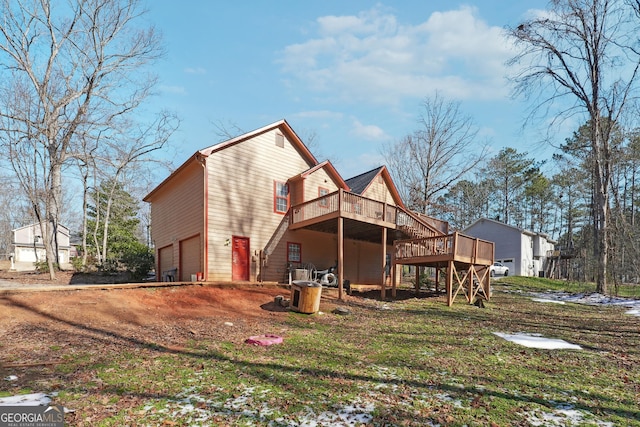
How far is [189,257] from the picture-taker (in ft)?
51.2

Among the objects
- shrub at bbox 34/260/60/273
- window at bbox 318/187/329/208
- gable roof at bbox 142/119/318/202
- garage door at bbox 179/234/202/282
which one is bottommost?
shrub at bbox 34/260/60/273

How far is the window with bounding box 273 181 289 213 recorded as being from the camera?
16.0m

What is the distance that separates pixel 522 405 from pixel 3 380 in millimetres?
6878

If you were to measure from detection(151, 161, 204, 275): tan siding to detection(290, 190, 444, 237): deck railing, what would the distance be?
4.14 metres

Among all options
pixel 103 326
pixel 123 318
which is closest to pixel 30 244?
pixel 123 318

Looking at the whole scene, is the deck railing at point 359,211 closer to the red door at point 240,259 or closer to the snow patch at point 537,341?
the red door at point 240,259

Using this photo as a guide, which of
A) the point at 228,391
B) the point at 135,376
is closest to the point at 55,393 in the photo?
the point at 135,376

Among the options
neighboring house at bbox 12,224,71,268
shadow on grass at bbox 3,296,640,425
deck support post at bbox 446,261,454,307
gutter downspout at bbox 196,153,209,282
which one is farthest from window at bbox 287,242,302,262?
neighboring house at bbox 12,224,71,268

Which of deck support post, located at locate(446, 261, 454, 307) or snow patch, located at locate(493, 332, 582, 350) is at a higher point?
deck support post, located at locate(446, 261, 454, 307)

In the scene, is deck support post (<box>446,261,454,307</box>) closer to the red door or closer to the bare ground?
the bare ground

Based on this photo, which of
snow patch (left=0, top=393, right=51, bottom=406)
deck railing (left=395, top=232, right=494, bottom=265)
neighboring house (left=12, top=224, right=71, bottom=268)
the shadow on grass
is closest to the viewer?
snow patch (left=0, top=393, right=51, bottom=406)

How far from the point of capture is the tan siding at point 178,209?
14598 millimetres

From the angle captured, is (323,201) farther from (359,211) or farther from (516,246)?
(516,246)

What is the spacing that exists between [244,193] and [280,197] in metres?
1.88
